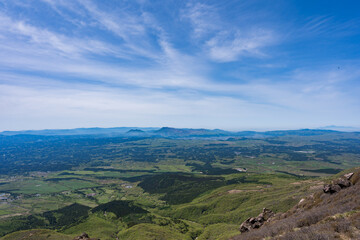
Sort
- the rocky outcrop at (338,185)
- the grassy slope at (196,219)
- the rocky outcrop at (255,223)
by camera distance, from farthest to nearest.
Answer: the grassy slope at (196,219) < the rocky outcrop at (338,185) < the rocky outcrop at (255,223)

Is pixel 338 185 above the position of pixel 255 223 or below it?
above

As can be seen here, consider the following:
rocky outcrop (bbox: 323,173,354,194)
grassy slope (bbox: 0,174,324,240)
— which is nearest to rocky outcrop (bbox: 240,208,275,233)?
rocky outcrop (bbox: 323,173,354,194)

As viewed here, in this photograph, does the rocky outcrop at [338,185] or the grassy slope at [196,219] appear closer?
the rocky outcrop at [338,185]

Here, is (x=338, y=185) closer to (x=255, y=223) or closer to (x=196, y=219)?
(x=255, y=223)

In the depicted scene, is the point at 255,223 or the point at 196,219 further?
the point at 196,219

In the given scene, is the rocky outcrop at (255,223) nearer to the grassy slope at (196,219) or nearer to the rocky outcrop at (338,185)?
the rocky outcrop at (338,185)

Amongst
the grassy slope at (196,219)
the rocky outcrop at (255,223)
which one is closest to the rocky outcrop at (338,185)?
the rocky outcrop at (255,223)

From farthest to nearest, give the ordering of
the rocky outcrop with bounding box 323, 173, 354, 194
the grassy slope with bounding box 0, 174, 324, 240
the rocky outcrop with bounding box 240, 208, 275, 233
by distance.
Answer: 1. the grassy slope with bounding box 0, 174, 324, 240
2. the rocky outcrop with bounding box 323, 173, 354, 194
3. the rocky outcrop with bounding box 240, 208, 275, 233

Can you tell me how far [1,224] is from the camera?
17138 cm

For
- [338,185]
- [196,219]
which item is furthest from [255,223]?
[196,219]

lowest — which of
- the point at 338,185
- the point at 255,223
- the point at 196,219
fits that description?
the point at 196,219

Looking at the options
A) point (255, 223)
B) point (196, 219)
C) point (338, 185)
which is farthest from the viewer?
point (196, 219)

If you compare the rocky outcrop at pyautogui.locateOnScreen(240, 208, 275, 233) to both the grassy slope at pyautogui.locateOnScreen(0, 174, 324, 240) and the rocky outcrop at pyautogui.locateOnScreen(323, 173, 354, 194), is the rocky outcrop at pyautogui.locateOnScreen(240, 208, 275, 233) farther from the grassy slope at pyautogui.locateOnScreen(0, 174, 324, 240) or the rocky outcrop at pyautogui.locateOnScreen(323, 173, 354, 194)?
the grassy slope at pyautogui.locateOnScreen(0, 174, 324, 240)

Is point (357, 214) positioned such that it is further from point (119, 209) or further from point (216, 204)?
point (119, 209)
